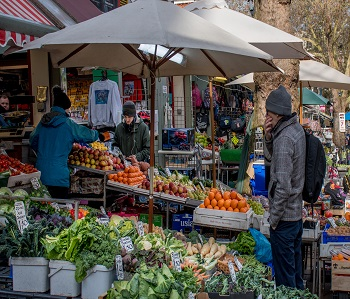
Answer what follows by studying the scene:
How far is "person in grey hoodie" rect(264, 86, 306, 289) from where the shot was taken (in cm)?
538

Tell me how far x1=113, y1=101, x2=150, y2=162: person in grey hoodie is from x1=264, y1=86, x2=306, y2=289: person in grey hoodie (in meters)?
4.30

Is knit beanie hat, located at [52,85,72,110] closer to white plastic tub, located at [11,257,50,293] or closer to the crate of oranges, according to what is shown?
the crate of oranges

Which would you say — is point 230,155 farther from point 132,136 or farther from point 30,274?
point 30,274

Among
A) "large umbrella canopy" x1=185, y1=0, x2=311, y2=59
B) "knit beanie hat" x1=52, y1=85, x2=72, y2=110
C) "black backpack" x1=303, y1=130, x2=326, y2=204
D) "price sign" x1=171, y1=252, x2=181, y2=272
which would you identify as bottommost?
"price sign" x1=171, y1=252, x2=181, y2=272

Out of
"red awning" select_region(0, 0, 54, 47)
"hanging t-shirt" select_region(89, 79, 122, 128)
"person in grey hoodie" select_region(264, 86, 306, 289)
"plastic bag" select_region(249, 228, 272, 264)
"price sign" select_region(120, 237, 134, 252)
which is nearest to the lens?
"price sign" select_region(120, 237, 134, 252)

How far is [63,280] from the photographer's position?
432cm

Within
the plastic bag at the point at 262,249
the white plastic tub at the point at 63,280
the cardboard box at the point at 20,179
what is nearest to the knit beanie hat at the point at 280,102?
the plastic bag at the point at 262,249

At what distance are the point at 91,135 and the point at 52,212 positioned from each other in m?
2.42

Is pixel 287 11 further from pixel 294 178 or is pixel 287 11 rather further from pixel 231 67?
pixel 294 178

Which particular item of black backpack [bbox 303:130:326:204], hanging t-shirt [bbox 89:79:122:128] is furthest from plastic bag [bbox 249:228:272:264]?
hanging t-shirt [bbox 89:79:122:128]

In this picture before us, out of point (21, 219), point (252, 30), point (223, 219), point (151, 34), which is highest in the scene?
point (252, 30)

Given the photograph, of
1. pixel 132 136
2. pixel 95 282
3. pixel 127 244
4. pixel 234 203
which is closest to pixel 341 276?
pixel 234 203

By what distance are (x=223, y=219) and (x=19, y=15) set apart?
13.6 ft

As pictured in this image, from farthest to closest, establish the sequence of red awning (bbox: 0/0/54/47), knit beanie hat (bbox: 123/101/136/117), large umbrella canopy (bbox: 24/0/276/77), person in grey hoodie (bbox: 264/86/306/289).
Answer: knit beanie hat (bbox: 123/101/136/117) → red awning (bbox: 0/0/54/47) → person in grey hoodie (bbox: 264/86/306/289) → large umbrella canopy (bbox: 24/0/276/77)
